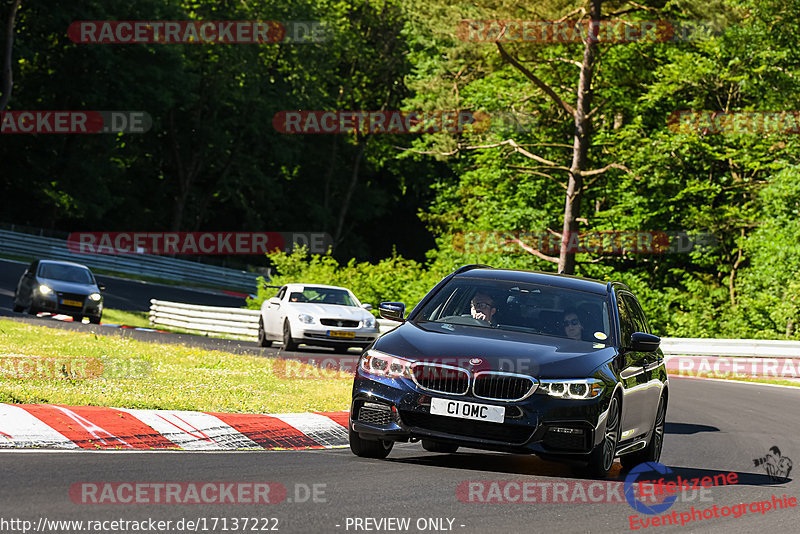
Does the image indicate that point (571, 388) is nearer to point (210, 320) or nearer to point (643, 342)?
point (643, 342)

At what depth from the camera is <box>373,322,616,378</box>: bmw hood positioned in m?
8.64

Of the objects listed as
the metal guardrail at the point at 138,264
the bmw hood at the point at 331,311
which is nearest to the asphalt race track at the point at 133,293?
the metal guardrail at the point at 138,264

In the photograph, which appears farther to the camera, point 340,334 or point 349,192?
point 349,192

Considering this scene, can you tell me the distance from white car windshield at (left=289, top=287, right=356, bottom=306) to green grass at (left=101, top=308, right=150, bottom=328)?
35.5ft

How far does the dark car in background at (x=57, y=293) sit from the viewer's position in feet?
97.7

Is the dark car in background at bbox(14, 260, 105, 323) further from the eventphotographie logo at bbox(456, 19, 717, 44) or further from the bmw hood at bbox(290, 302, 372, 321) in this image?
the eventphotographie logo at bbox(456, 19, 717, 44)

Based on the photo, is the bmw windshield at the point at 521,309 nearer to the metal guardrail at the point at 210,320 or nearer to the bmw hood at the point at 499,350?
the bmw hood at the point at 499,350

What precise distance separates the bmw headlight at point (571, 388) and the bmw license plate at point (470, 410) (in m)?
0.34

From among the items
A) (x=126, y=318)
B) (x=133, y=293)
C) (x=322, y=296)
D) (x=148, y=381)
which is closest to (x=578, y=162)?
(x=322, y=296)

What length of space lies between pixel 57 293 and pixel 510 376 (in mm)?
23347

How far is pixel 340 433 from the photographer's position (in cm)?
1126

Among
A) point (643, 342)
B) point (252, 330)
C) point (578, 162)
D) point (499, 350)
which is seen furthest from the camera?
point (578, 162)

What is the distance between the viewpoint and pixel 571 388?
8641mm

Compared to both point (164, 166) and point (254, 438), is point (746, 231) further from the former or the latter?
point (164, 166)
